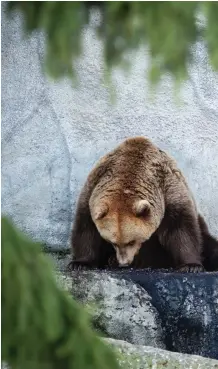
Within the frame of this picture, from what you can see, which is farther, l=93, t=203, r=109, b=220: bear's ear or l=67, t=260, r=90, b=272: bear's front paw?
l=67, t=260, r=90, b=272: bear's front paw

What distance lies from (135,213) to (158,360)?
1.69 meters

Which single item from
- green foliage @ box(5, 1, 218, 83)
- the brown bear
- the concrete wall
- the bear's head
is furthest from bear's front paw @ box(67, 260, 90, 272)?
green foliage @ box(5, 1, 218, 83)

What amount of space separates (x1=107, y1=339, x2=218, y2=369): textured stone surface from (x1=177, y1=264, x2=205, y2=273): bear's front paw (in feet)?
5.29

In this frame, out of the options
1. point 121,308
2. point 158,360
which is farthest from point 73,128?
point 158,360

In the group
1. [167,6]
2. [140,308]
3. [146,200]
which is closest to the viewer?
[167,6]

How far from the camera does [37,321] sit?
187 cm

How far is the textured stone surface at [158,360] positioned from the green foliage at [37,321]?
2572 mm

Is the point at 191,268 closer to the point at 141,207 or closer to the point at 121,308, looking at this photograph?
the point at 141,207

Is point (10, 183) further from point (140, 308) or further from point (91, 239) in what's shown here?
point (140, 308)

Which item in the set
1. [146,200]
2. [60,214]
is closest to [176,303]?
[146,200]

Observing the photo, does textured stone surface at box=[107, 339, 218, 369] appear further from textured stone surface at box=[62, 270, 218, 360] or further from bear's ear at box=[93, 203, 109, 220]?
bear's ear at box=[93, 203, 109, 220]

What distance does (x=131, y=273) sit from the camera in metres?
5.80

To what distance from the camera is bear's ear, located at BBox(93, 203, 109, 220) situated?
6016 mm

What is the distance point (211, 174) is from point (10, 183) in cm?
166
